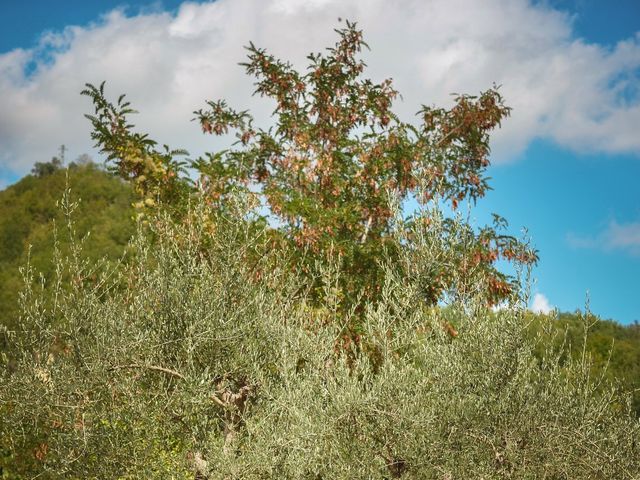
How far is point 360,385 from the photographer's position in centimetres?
656

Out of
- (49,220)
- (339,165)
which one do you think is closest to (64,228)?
(49,220)

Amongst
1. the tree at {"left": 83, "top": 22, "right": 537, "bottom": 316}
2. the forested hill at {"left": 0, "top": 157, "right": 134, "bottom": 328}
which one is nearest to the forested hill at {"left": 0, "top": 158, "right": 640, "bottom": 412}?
the forested hill at {"left": 0, "top": 157, "right": 134, "bottom": 328}

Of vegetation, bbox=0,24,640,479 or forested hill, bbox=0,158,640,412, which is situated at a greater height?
forested hill, bbox=0,158,640,412

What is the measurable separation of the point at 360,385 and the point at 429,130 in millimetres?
7095

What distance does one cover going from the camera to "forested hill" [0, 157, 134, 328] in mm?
53906

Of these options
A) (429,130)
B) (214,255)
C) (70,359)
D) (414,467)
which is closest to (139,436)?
(70,359)

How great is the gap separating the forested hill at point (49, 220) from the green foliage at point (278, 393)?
42.7 meters

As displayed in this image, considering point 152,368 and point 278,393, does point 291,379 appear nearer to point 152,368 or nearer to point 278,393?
point 278,393

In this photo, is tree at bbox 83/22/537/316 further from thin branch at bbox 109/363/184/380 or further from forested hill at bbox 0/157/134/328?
forested hill at bbox 0/157/134/328

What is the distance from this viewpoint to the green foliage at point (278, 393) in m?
6.29

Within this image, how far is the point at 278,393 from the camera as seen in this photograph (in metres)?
6.99

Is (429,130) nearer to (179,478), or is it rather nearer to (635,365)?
(179,478)

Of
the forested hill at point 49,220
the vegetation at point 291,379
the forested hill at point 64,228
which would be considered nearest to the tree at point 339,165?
the vegetation at point 291,379

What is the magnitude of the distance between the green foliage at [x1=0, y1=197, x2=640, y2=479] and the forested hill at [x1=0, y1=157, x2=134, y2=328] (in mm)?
42668
